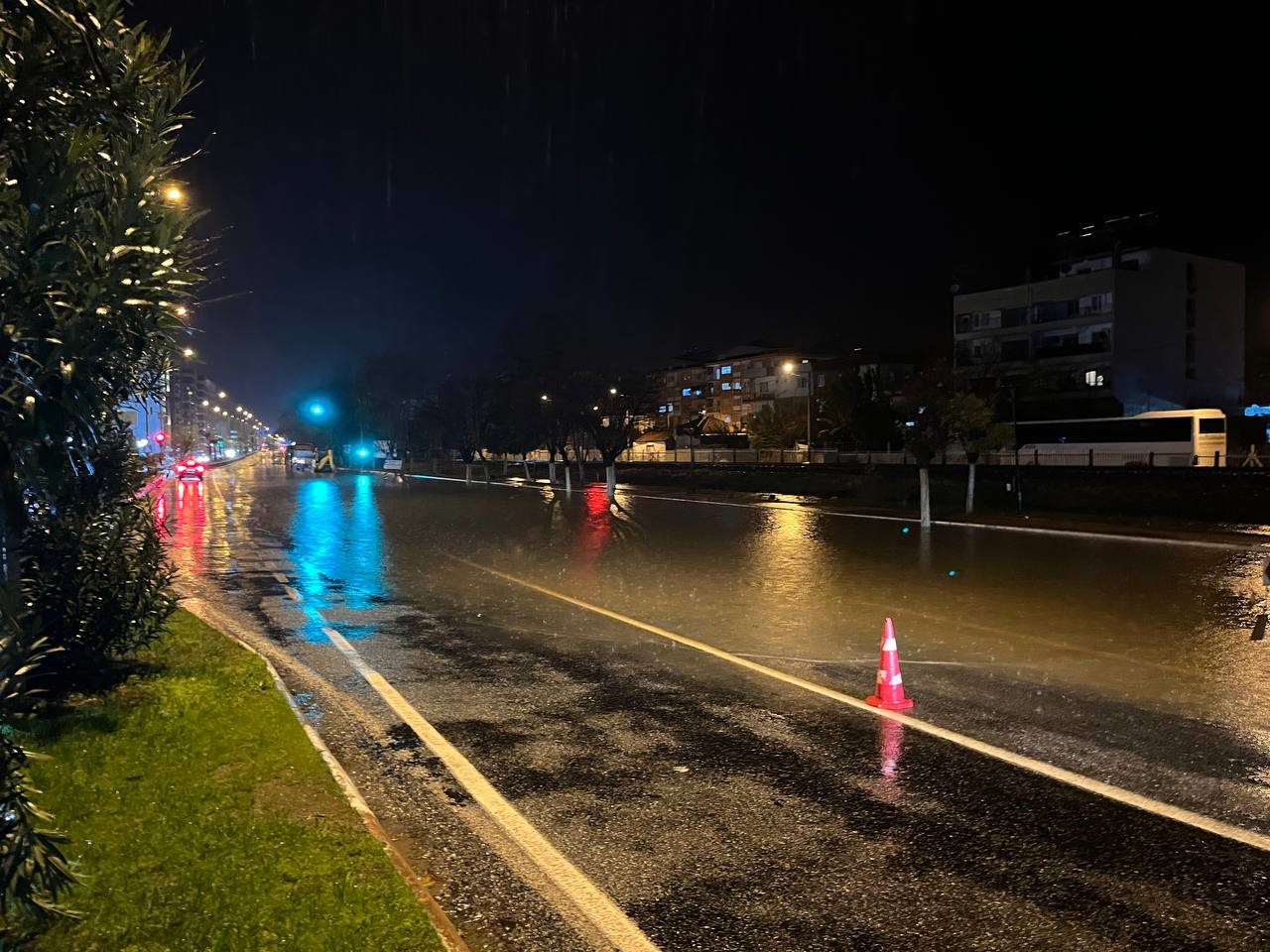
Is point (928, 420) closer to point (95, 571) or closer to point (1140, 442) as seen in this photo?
point (1140, 442)

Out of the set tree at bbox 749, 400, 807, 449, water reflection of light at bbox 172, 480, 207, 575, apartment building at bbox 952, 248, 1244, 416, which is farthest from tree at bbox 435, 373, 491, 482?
apartment building at bbox 952, 248, 1244, 416

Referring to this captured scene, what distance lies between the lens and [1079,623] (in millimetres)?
10305

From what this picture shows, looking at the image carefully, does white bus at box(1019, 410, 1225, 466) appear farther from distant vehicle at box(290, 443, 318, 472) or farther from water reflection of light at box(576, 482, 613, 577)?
distant vehicle at box(290, 443, 318, 472)

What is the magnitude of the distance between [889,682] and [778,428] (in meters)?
61.4

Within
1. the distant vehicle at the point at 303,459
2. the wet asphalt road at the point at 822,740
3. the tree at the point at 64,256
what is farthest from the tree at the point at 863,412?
the tree at the point at 64,256

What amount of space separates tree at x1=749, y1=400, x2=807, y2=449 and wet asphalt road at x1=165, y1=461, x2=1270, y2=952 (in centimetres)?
5179

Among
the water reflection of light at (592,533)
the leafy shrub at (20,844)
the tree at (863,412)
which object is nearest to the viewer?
the leafy shrub at (20,844)

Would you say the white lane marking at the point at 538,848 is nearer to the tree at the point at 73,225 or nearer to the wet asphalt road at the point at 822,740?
the wet asphalt road at the point at 822,740

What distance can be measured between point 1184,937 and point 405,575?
12350mm

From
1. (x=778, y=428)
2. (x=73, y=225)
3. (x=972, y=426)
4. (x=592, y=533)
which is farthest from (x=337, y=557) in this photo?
(x=778, y=428)

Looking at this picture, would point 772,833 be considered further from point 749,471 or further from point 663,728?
point 749,471

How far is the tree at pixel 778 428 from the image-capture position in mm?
66750

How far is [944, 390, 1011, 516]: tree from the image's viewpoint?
86.3 ft

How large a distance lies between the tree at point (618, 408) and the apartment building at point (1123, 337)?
20919mm
